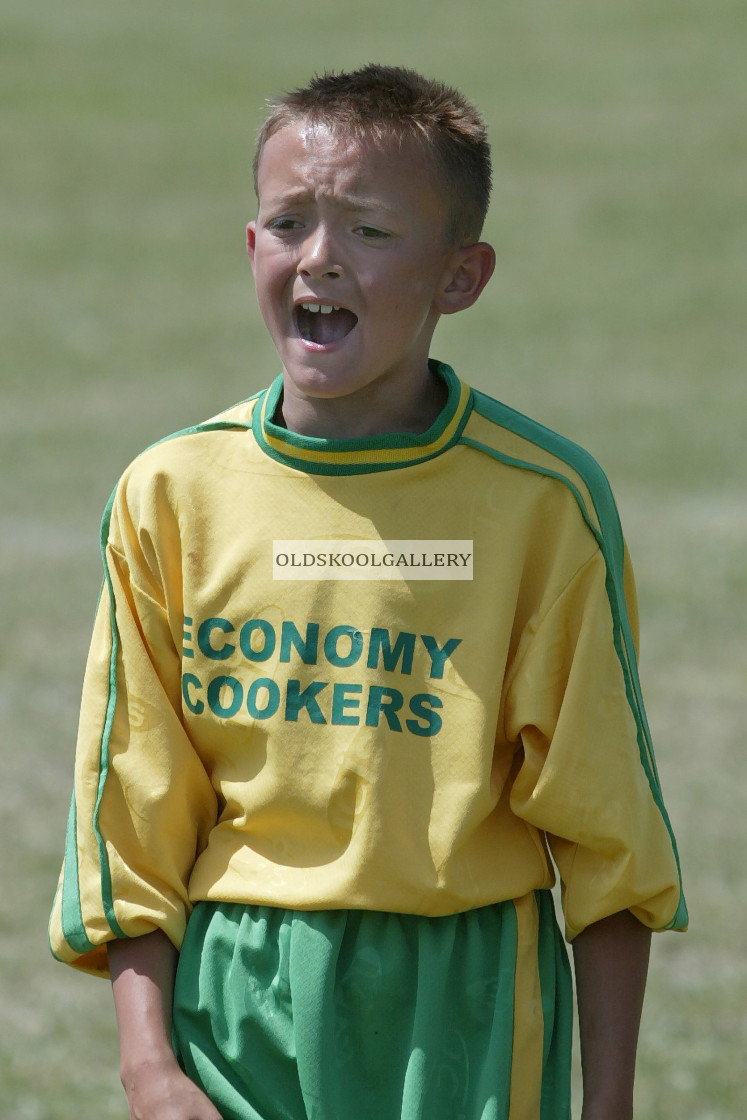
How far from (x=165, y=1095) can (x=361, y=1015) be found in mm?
243

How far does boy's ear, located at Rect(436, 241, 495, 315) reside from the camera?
1.89 metres

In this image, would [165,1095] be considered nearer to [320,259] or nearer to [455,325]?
[320,259]

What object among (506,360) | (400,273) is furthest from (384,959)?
(506,360)

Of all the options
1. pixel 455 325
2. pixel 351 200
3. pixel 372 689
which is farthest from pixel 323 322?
pixel 455 325

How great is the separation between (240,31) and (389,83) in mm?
18990

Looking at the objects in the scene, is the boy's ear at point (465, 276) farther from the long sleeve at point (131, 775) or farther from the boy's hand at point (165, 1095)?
the boy's hand at point (165, 1095)

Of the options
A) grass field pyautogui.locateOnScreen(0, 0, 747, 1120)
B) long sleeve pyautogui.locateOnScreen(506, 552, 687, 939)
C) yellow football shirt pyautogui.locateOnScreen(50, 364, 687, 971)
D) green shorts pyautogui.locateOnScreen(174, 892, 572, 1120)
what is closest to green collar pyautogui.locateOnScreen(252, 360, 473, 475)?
yellow football shirt pyautogui.locateOnScreen(50, 364, 687, 971)

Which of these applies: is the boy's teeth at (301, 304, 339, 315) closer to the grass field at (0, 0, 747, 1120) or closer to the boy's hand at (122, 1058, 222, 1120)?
the boy's hand at (122, 1058, 222, 1120)

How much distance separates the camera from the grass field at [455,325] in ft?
13.4

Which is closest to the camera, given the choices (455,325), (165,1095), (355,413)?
(165,1095)

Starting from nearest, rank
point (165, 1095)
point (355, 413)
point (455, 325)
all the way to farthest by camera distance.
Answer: point (165, 1095)
point (355, 413)
point (455, 325)

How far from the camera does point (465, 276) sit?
1.92m

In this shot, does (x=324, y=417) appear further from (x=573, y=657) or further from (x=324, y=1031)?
(x=324, y=1031)

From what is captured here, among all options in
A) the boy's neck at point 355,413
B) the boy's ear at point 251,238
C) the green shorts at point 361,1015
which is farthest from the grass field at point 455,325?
the boy's ear at point 251,238
